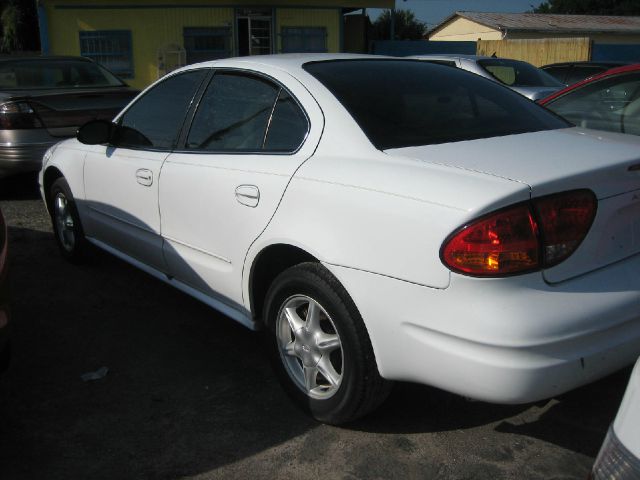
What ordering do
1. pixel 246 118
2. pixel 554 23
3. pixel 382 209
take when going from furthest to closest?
pixel 554 23, pixel 246 118, pixel 382 209

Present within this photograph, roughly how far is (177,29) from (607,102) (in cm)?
1566

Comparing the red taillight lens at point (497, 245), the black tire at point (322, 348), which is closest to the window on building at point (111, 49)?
the black tire at point (322, 348)

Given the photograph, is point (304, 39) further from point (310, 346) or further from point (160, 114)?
point (310, 346)

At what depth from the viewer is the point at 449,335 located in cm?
237

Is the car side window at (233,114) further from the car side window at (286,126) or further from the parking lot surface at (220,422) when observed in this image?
the parking lot surface at (220,422)

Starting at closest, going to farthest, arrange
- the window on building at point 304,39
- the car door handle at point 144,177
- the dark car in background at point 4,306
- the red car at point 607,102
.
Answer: the dark car in background at point 4,306 → the car door handle at point 144,177 → the red car at point 607,102 → the window on building at point 304,39

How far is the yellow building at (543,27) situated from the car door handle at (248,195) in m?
36.7

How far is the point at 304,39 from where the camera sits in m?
19.7

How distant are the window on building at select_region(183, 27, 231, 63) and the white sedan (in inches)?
614

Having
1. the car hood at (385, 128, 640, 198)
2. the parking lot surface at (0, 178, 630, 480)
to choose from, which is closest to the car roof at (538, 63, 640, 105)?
the car hood at (385, 128, 640, 198)

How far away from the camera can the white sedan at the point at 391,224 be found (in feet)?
7.62

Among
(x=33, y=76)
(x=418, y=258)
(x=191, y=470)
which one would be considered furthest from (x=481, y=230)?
(x=33, y=76)

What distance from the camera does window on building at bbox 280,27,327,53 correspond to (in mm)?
19516

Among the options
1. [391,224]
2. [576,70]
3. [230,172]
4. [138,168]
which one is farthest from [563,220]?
[576,70]
